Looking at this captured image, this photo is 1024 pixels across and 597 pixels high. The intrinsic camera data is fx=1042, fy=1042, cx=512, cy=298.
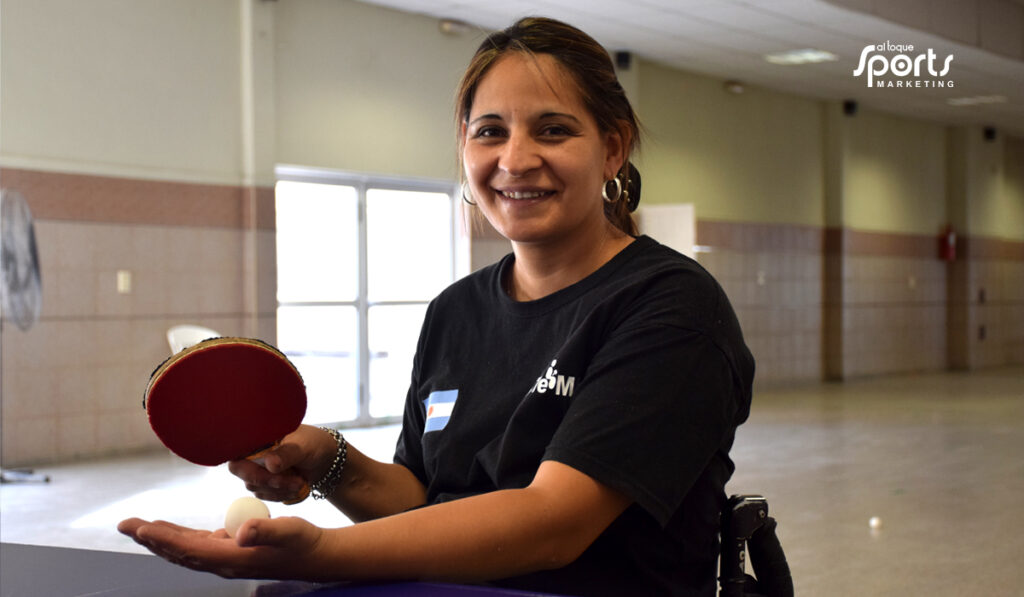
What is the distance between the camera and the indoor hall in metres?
5.96

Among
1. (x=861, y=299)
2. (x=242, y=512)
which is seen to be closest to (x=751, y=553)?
(x=242, y=512)

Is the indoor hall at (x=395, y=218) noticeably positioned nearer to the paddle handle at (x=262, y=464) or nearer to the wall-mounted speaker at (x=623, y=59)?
the wall-mounted speaker at (x=623, y=59)

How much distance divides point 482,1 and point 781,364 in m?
6.57

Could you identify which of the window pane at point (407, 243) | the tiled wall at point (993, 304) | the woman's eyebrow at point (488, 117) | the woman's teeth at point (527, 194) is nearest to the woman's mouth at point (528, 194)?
the woman's teeth at point (527, 194)

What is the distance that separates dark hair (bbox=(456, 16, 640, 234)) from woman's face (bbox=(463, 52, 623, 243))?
13mm

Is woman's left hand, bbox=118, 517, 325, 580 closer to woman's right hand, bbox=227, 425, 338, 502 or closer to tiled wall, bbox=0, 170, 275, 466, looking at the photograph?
woman's right hand, bbox=227, 425, 338, 502

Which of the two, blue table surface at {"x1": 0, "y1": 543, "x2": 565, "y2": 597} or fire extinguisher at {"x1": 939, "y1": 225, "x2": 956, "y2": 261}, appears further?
fire extinguisher at {"x1": 939, "y1": 225, "x2": 956, "y2": 261}

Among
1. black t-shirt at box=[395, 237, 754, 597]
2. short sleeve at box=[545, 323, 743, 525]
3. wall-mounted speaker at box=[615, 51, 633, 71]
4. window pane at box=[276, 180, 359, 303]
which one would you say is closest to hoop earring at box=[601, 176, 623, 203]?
black t-shirt at box=[395, 237, 754, 597]

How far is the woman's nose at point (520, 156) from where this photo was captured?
1381 millimetres

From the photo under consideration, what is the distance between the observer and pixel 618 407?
1.19 m

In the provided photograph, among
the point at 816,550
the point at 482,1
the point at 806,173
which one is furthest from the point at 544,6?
the point at 806,173

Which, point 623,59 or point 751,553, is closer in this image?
point 751,553

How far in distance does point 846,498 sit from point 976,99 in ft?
30.9

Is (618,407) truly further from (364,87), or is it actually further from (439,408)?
(364,87)
